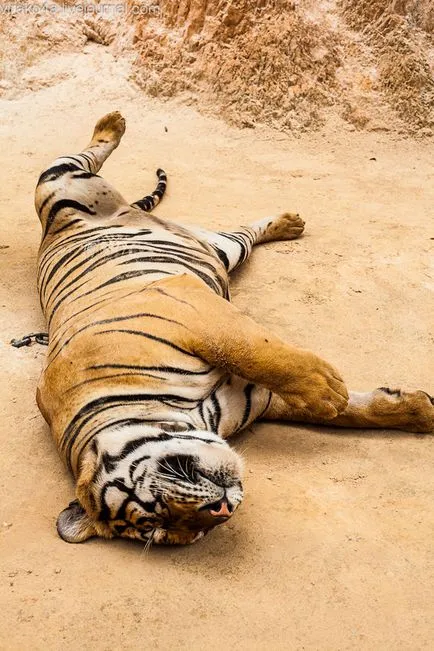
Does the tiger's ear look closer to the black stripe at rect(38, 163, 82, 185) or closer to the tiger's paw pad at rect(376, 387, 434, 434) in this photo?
the tiger's paw pad at rect(376, 387, 434, 434)

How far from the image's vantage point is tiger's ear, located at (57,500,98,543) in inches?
103

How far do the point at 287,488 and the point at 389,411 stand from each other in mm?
592

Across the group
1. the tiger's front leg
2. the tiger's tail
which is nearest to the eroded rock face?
the tiger's tail

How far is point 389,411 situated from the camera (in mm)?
3197

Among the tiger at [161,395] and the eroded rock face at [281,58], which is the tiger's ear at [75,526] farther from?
the eroded rock face at [281,58]

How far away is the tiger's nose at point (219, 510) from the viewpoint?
2.41 meters

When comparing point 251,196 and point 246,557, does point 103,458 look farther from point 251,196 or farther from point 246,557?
point 251,196

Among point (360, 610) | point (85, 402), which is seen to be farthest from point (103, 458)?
point (360, 610)

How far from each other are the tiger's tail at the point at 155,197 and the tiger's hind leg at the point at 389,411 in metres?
2.54

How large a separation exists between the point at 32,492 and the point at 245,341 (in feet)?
3.11

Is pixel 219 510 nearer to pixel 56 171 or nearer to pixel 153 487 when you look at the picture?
pixel 153 487

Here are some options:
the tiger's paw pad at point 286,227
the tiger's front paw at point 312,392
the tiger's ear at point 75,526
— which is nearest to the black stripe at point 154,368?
the tiger's front paw at point 312,392

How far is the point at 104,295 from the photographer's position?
3.40 meters

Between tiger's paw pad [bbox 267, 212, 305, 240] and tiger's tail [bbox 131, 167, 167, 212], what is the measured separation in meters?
0.91
